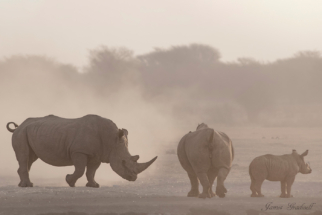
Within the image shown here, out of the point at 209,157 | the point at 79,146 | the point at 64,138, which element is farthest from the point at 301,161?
the point at 64,138

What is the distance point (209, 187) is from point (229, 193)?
264cm

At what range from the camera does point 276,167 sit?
1892cm

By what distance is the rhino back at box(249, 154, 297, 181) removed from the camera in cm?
1877

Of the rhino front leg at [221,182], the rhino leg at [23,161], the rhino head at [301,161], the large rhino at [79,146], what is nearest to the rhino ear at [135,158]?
the large rhino at [79,146]

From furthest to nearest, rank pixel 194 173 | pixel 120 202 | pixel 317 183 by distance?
1. pixel 317 183
2. pixel 194 173
3. pixel 120 202

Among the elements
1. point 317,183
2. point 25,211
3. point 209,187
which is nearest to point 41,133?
point 25,211

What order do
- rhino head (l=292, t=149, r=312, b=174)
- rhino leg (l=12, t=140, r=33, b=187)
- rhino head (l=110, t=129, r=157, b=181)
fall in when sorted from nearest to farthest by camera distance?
rhino head (l=110, t=129, r=157, b=181) → rhino head (l=292, t=149, r=312, b=174) → rhino leg (l=12, t=140, r=33, b=187)

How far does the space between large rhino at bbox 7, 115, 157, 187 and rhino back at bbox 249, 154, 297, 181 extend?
3602 mm

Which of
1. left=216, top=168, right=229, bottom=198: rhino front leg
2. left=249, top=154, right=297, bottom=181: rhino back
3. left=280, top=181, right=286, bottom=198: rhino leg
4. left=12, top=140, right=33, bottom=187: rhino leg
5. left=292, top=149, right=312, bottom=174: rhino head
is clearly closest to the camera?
left=216, top=168, right=229, bottom=198: rhino front leg

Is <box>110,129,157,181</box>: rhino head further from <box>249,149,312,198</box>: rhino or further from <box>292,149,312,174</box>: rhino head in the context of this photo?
<box>292,149,312,174</box>: rhino head

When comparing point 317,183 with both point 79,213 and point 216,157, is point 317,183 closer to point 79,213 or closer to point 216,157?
point 216,157

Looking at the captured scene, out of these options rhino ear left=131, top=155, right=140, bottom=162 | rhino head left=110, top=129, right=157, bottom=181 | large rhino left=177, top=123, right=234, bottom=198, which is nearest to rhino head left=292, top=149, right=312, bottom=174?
large rhino left=177, top=123, right=234, bottom=198

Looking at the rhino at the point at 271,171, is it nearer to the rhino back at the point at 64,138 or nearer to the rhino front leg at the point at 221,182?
the rhino front leg at the point at 221,182

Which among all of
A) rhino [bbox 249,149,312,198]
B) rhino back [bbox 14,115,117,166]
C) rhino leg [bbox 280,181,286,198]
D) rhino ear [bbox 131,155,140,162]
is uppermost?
rhino back [bbox 14,115,117,166]
